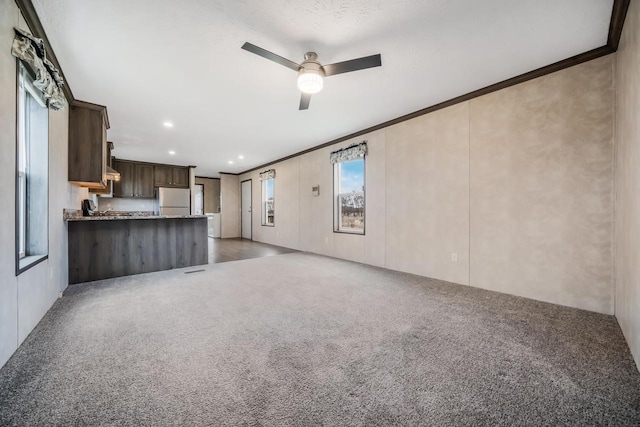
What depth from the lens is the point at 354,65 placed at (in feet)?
7.47

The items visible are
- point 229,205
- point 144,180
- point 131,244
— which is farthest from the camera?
point 229,205

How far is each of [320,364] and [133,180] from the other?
787 centimetres

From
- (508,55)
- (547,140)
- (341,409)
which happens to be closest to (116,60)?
(341,409)

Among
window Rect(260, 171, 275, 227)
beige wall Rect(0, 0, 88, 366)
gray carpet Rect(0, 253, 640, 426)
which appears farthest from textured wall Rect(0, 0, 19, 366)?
window Rect(260, 171, 275, 227)

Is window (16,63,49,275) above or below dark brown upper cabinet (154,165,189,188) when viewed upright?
below

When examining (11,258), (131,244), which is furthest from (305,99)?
(131,244)

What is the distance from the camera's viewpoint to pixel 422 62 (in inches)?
103

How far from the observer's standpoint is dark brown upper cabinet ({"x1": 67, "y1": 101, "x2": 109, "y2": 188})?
11.3 feet

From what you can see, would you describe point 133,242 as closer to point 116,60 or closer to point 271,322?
point 116,60

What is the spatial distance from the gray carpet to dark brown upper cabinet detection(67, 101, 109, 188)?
1640 mm

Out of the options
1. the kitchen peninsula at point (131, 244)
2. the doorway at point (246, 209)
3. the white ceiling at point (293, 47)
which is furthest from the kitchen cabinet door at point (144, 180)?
the white ceiling at point (293, 47)

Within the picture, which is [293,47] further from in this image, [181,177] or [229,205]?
[229,205]

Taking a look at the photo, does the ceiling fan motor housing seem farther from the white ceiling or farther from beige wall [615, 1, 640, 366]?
beige wall [615, 1, 640, 366]

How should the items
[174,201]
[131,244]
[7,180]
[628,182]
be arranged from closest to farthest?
[7,180], [628,182], [131,244], [174,201]
